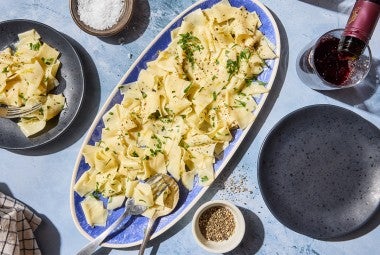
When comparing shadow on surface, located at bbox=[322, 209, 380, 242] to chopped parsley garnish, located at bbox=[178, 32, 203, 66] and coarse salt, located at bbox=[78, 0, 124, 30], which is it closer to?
chopped parsley garnish, located at bbox=[178, 32, 203, 66]

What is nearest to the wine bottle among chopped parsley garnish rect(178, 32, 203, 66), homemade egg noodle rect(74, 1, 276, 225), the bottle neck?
the bottle neck

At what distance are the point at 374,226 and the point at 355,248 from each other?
0.13m

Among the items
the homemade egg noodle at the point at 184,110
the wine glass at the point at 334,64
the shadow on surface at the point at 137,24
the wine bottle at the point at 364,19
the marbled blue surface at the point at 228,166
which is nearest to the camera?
the wine bottle at the point at 364,19

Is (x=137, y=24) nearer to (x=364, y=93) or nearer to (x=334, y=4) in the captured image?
(x=334, y=4)

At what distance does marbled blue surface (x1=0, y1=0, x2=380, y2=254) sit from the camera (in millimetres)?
2350

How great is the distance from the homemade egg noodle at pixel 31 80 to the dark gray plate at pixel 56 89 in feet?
0.10

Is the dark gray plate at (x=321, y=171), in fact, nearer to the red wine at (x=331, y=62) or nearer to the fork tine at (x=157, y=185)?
the red wine at (x=331, y=62)

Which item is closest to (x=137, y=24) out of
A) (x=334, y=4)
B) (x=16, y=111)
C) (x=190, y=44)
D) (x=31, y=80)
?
(x=190, y=44)

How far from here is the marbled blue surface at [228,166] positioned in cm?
235

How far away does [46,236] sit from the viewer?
2.50 metres

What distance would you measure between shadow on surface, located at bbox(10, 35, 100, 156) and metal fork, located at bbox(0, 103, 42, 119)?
179mm

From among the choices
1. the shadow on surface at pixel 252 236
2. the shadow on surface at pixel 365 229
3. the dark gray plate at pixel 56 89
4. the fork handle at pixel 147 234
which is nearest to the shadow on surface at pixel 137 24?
the dark gray plate at pixel 56 89

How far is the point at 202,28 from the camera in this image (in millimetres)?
2311

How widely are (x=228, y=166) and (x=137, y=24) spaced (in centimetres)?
80
